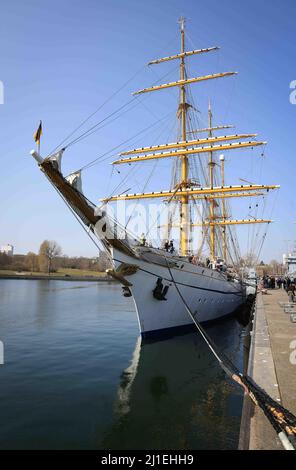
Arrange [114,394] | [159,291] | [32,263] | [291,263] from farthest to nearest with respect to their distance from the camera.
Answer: [32,263], [291,263], [159,291], [114,394]

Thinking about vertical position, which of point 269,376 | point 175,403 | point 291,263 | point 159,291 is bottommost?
point 175,403

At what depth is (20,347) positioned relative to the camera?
1384cm

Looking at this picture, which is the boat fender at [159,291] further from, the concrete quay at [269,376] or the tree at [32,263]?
the tree at [32,263]

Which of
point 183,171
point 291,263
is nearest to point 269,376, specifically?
point 183,171

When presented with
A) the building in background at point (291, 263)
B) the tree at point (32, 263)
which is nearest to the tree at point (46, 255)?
the tree at point (32, 263)

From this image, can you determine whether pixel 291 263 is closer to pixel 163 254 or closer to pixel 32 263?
pixel 163 254

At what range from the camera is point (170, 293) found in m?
15.9

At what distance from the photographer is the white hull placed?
1479cm

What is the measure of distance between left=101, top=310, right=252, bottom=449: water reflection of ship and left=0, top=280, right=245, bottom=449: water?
0.02 metres

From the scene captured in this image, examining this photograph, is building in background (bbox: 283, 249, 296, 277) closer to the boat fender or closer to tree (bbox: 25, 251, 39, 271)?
the boat fender

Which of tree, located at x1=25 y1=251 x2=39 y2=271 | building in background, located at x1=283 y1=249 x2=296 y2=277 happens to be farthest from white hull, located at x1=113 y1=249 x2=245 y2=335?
tree, located at x1=25 y1=251 x2=39 y2=271

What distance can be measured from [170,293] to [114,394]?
7631mm

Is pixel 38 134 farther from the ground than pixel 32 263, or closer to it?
farther from the ground
